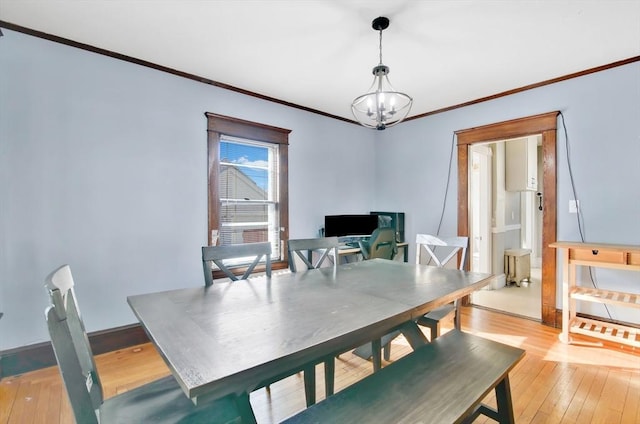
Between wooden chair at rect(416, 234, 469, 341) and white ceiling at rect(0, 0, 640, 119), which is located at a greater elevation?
white ceiling at rect(0, 0, 640, 119)

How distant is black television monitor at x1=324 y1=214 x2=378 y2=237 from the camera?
4.04m

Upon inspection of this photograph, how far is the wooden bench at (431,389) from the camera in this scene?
114 cm

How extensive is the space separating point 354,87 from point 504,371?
114 inches

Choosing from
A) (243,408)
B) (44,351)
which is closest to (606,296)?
(243,408)

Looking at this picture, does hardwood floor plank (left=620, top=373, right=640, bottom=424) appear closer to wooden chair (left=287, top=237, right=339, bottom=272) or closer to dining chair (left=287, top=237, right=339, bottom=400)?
dining chair (left=287, top=237, right=339, bottom=400)

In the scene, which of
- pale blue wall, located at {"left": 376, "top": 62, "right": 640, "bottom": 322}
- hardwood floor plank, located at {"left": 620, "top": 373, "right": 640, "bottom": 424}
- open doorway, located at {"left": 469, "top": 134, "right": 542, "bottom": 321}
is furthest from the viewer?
open doorway, located at {"left": 469, "top": 134, "right": 542, "bottom": 321}

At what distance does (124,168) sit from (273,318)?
7.29 feet

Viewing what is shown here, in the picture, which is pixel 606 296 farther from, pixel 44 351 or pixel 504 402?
pixel 44 351

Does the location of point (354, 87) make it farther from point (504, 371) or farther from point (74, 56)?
point (504, 371)

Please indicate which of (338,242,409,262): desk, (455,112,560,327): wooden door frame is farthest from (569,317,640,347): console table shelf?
(338,242,409,262): desk

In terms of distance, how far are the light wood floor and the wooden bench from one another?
0.50 metres

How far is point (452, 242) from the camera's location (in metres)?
2.68

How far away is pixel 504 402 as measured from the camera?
5.18 feet

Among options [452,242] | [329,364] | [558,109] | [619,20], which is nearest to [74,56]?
[329,364]
